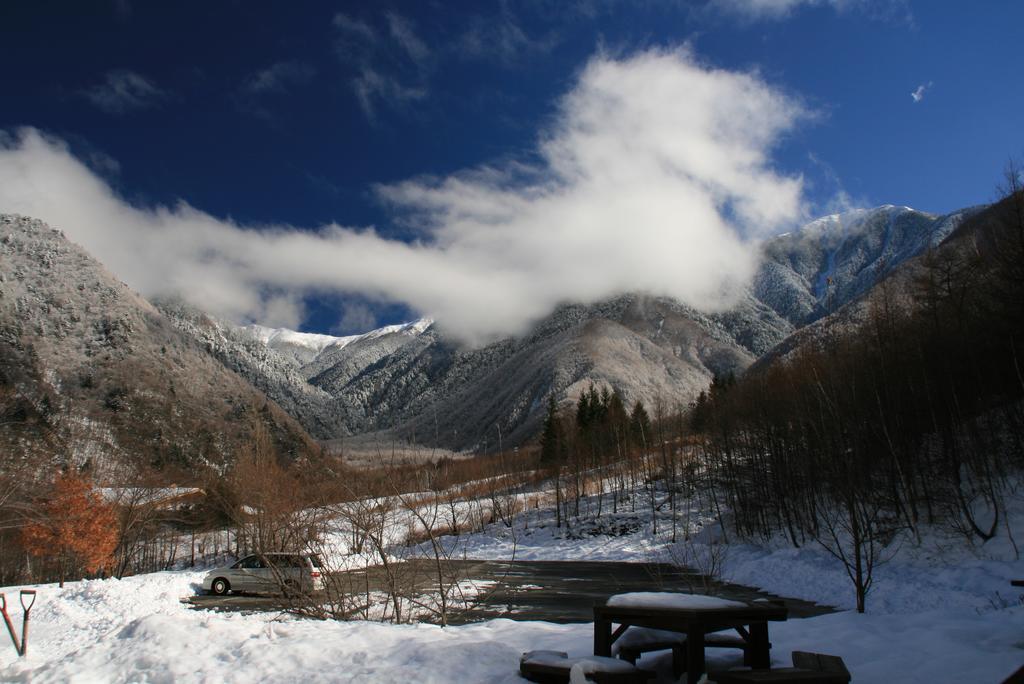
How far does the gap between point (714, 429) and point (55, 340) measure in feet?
510

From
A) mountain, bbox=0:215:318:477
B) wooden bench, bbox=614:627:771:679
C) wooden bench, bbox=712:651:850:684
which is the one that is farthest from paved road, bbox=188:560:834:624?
mountain, bbox=0:215:318:477

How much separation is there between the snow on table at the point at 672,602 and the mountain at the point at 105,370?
81716 millimetres

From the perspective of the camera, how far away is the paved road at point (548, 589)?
59.8 feet

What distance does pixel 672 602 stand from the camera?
697 centimetres

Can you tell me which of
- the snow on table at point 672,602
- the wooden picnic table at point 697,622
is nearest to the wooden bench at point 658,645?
the wooden picnic table at point 697,622

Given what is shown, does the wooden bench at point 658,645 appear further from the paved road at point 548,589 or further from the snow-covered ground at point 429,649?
the paved road at point 548,589

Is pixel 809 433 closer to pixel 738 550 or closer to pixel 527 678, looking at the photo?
pixel 738 550

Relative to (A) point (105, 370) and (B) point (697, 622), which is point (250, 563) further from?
(A) point (105, 370)

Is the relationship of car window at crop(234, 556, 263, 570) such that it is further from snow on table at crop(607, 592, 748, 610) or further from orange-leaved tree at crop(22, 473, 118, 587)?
snow on table at crop(607, 592, 748, 610)

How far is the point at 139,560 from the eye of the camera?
4991cm

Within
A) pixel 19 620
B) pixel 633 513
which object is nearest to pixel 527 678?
pixel 19 620

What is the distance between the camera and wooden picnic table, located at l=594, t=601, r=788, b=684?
6566mm

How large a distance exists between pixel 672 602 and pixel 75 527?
41.1 metres

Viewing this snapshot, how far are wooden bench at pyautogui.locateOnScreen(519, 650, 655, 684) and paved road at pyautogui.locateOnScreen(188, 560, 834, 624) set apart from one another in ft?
20.6
